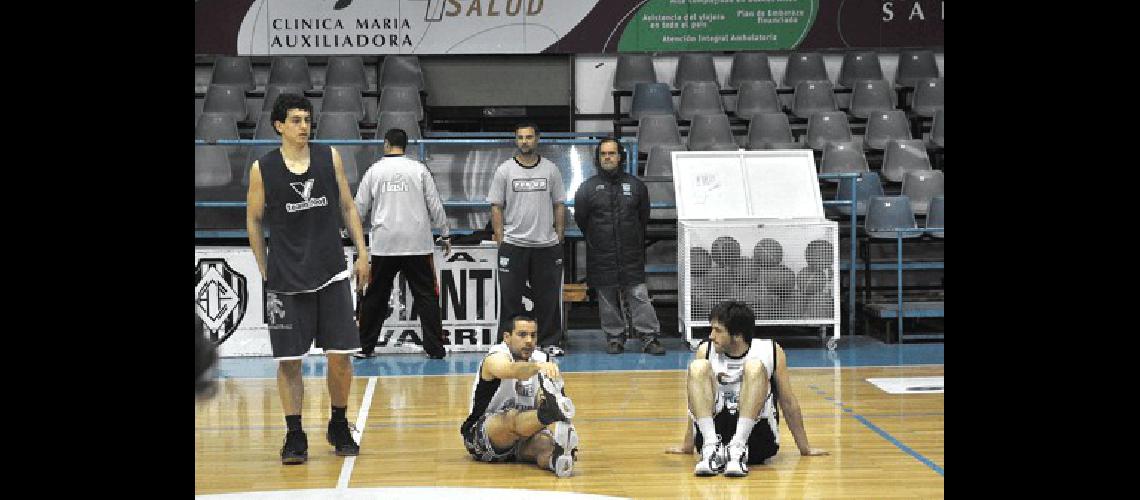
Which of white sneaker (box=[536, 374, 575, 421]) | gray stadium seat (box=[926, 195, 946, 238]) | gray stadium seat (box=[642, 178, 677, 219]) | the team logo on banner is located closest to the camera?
white sneaker (box=[536, 374, 575, 421])

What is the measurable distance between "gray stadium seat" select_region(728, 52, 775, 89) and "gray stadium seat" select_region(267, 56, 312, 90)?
197 inches

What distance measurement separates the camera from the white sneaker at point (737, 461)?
20.8 ft

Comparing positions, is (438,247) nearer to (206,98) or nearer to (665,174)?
(665,174)

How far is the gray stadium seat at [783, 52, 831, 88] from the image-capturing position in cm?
1611

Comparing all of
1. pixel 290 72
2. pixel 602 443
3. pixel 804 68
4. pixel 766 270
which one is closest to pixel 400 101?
pixel 290 72

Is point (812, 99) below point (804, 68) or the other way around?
below

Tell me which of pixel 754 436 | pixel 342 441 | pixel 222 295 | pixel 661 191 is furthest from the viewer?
pixel 661 191

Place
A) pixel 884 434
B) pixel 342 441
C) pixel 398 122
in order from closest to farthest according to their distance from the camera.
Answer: pixel 342 441 → pixel 884 434 → pixel 398 122

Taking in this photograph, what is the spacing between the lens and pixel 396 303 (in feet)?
38.4

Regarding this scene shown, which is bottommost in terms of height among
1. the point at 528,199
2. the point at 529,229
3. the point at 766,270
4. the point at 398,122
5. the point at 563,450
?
the point at 563,450

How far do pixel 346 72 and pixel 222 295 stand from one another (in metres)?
5.14

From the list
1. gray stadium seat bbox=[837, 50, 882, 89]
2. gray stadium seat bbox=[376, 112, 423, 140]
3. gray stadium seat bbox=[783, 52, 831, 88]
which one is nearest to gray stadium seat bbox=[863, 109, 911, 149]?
gray stadium seat bbox=[837, 50, 882, 89]

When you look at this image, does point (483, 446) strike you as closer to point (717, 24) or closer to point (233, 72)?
point (233, 72)

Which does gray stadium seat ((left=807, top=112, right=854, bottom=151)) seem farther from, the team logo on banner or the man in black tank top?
the man in black tank top
